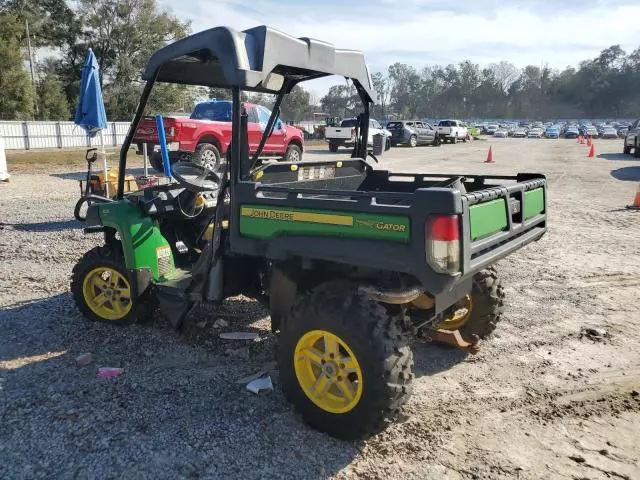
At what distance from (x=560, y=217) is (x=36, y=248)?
346 inches

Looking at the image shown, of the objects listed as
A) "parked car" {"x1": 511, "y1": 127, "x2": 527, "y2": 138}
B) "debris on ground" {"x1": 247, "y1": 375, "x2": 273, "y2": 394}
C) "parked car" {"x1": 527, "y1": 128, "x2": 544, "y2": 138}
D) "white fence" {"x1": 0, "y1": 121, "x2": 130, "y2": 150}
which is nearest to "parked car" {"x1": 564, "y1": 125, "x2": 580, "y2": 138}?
"parked car" {"x1": 527, "y1": 128, "x2": 544, "y2": 138}

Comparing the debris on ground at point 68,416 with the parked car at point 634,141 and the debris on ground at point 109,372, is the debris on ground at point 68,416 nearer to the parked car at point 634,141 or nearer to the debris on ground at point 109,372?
the debris on ground at point 109,372

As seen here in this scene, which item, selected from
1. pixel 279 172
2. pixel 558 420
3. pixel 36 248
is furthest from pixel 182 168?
pixel 36 248

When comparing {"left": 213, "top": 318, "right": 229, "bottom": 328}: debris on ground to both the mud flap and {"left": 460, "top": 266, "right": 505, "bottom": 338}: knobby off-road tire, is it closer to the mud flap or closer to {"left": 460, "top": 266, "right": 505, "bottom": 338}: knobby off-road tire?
the mud flap

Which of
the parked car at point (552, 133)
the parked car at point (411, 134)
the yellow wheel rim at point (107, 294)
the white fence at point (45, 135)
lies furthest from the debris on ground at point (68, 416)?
the parked car at point (552, 133)

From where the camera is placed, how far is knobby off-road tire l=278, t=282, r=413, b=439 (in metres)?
2.82

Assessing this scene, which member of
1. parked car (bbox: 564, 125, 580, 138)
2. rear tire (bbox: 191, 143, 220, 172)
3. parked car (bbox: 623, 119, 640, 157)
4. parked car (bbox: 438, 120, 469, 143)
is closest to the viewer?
rear tire (bbox: 191, 143, 220, 172)

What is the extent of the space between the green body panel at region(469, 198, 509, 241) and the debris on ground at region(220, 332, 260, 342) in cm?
222

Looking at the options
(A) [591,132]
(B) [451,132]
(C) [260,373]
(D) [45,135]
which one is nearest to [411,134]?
(B) [451,132]

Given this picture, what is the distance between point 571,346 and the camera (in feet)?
14.4

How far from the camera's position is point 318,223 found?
304 cm

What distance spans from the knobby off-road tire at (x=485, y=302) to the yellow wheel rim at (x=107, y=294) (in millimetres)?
2848

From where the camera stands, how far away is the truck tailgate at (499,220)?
9.01ft

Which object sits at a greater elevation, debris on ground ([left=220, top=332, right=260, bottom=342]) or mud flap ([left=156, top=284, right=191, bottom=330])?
mud flap ([left=156, top=284, right=191, bottom=330])
